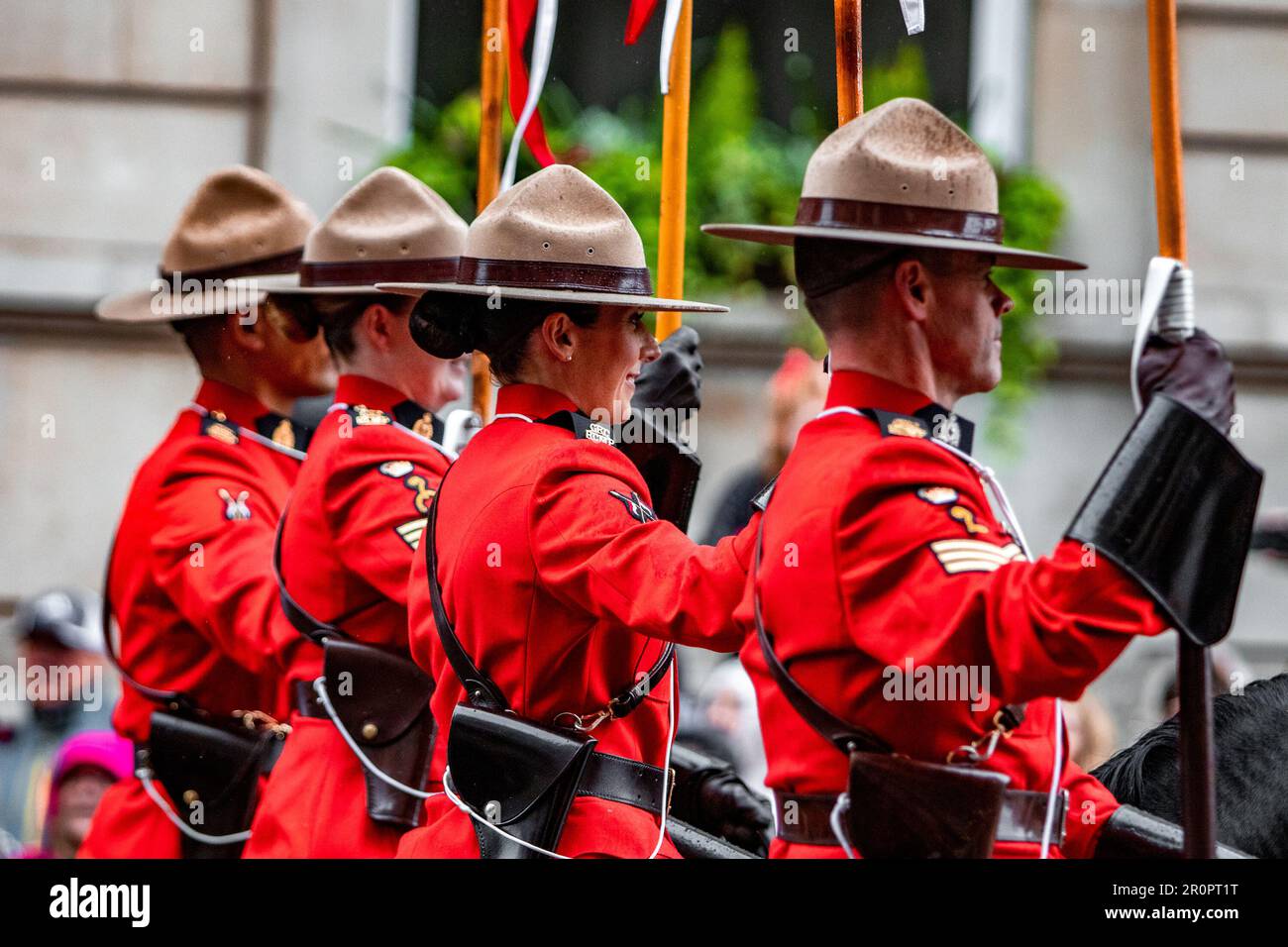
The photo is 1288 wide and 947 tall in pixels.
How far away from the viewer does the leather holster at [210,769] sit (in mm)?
4789

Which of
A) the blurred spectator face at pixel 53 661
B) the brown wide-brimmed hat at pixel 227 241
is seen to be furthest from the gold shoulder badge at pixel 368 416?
the blurred spectator face at pixel 53 661

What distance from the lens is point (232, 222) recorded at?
17.2 ft

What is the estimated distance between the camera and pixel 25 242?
313 inches

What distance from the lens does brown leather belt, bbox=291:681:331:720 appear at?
4.24m

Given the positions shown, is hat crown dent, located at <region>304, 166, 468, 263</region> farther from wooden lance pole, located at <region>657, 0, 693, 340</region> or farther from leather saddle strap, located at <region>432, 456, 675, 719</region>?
leather saddle strap, located at <region>432, 456, 675, 719</region>

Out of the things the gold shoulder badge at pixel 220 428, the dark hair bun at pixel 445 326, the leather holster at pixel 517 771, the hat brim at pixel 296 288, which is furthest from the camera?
the gold shoulder badge at pixel 220 428

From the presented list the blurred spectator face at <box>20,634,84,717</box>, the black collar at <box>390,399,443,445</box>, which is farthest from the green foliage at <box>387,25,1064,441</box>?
the black collar at <box>390,399,443,445</box>

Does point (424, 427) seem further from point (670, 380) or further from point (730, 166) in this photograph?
point (730, 166)

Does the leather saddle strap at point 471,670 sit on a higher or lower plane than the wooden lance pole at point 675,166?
lower

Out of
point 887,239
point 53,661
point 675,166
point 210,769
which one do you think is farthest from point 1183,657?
point 53,661

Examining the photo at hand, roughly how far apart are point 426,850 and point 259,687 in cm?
153

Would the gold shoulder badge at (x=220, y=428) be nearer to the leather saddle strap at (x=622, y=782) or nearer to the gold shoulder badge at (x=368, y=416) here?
the gold shoulder badge at (x=368, y=416)
